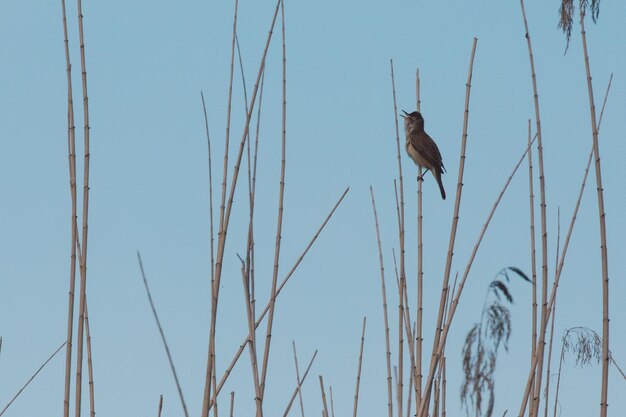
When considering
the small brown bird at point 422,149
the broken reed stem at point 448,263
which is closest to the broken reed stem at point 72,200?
the broken reed stem at point 448,263

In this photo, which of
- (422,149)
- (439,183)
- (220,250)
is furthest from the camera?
(439,183)

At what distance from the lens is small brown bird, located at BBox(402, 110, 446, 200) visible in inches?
349

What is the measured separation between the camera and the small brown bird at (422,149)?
8.87 meters

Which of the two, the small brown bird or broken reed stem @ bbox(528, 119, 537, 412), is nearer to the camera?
broken reed stem @ bbox(528, 119, 537, 412)

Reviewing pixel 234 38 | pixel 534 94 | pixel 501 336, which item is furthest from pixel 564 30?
pixel 234 38

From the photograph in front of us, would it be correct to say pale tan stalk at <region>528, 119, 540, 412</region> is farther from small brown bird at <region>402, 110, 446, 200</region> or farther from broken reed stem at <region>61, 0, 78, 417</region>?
small brown bird at <region>402, 110, 446, 200</region>

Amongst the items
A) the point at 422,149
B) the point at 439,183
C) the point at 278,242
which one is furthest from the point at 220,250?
the point at 439,183

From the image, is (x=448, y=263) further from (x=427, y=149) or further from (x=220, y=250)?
(x=427, y=149)

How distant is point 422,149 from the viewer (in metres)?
8.85

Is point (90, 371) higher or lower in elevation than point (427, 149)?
lower

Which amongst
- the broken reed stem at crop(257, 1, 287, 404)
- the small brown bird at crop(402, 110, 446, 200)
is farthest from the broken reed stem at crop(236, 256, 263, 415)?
the small brown bird at crop(402, 110, 446, 200)

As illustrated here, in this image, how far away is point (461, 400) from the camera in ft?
13.1

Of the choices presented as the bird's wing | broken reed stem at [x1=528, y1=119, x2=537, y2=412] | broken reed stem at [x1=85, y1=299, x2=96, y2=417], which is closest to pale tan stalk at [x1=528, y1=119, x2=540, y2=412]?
broken reed stem at [x1=528, y1=119, x2=537, y2=412]

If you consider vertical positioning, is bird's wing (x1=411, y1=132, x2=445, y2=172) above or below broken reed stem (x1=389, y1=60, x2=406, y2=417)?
above
